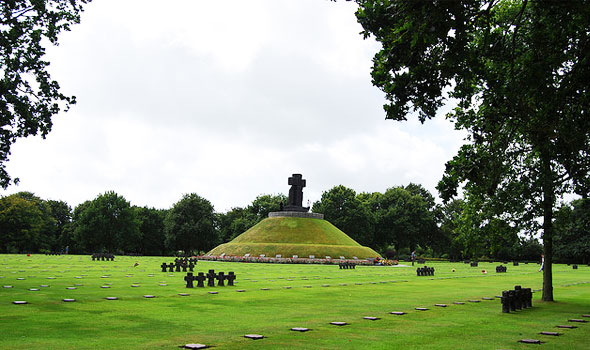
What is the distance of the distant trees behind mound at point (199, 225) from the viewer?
3666 inches

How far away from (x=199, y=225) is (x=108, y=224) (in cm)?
1873

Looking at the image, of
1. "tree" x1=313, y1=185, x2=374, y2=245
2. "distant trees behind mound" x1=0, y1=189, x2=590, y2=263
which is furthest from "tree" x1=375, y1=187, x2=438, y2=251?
"tree" x1=313, y1=185, x2=374, y2=245

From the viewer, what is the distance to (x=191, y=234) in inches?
4013

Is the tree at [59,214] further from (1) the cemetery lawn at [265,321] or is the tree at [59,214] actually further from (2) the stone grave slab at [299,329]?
(2) the stone grave slab at [299,329]

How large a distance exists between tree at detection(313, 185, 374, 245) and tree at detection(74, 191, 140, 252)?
40.6 m

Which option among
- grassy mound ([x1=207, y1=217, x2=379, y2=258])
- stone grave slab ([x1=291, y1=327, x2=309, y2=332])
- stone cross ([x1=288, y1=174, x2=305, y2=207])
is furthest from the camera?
stone cross ([x1=288, y1=174, x2=305, y2=207])

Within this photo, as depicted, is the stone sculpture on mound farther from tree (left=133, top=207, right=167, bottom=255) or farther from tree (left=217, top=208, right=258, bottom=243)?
tree (left=133, top=207, right=167, bottom=255)

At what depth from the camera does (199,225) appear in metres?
103

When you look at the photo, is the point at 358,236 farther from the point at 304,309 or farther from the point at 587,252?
the point at 304,309

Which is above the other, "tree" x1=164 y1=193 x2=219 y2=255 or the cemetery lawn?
"tree" x1=164 y1=193 x2=219 y2=255

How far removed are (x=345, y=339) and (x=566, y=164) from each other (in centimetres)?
856

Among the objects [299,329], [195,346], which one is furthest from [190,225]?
[195,346]

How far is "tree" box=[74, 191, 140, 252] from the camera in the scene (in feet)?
306

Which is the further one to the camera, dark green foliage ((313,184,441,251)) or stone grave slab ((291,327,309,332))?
dark green foliage ((313,184,441,251))
